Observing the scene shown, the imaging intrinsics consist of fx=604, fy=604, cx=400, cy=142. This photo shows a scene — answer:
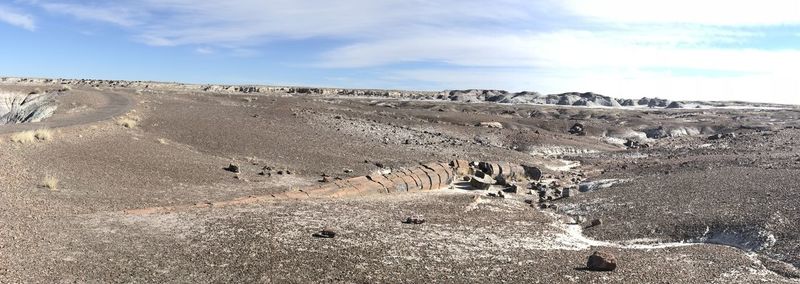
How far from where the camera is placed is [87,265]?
9555 mm

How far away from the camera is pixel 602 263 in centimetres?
1061

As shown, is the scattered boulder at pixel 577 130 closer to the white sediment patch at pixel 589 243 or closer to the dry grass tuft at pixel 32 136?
the white sediment patch at pixel 589 243

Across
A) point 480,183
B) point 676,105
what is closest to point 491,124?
point 480,183

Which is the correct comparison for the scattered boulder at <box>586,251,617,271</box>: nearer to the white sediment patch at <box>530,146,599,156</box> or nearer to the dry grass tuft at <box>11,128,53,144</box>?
the dry grass tuft at <box>11,128,53,144</box>

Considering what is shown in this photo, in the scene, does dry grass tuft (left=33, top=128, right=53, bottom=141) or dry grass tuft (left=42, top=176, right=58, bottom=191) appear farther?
dry grass tuft (left=33, top=128, right=53, bottom=141)

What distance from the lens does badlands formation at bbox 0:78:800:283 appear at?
1030cm

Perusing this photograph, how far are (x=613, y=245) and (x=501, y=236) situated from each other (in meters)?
2.50

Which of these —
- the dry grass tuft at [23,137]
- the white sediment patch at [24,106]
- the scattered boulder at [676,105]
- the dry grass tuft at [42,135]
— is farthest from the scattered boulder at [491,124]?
the scattered boulder at [676,105]

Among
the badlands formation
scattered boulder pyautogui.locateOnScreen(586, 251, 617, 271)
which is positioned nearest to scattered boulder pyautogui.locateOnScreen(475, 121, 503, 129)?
the badlands formation

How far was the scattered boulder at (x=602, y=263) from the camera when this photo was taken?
1059 centimetres

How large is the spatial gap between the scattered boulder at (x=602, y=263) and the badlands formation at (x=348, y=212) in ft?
0.09

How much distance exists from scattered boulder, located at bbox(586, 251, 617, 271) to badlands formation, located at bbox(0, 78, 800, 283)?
1.0 inches

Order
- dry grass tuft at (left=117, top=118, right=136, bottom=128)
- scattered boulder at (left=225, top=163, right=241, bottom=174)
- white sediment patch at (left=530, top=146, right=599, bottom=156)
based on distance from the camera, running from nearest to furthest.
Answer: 1. scattered boulder at (left=225, top=163, right=241, bottom=174)
2. dry grass tuft at (left=117, top=118, right=136, bottom=128)
3. white sediment patch at (left=530, top=146, right=599, bottom=156)

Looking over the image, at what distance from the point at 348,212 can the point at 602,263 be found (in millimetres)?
6626
